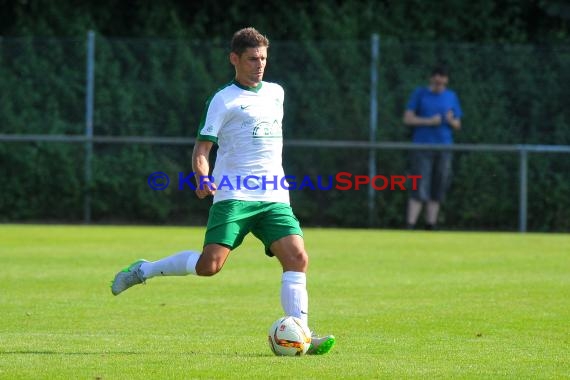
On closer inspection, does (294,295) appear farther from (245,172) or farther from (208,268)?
(245,172)

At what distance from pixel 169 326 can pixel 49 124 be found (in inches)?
475

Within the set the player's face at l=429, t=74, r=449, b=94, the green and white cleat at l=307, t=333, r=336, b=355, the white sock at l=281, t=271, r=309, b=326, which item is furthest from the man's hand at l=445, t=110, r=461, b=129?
the green and white cleat at l=307, t=333, r=336, b=355

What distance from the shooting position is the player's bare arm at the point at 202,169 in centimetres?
808

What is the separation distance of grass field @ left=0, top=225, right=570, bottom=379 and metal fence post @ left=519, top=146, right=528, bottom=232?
126 inches

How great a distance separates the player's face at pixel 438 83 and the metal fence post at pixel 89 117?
17.0 ft

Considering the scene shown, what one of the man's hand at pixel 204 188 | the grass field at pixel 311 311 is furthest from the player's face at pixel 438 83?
the man's hand at pixel 204 188

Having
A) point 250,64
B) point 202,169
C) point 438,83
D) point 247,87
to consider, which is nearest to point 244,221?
point 202,169

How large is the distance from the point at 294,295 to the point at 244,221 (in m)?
0.56

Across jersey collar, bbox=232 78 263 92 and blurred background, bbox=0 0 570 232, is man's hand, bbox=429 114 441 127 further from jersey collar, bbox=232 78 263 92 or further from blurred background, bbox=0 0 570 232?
jersey collar, bbox=232 78 263 92

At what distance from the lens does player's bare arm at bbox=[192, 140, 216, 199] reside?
26.5ft

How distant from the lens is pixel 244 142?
8320 millimetres

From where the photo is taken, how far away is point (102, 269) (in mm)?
13406

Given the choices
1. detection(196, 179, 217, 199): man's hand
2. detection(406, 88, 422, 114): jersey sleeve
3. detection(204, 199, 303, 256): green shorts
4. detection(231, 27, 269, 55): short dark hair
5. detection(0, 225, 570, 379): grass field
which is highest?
detection(406, 88, 422, 114): jersey sleeve

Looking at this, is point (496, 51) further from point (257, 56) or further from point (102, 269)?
point (257, 56)
